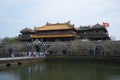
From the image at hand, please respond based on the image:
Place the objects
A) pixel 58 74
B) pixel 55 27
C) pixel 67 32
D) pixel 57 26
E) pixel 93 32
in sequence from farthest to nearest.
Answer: pixel 57 26, pixel 55 27, pixel 67 32, pixel 93 32, pixel 58 74

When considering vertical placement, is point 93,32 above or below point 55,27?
below

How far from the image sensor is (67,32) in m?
61.0

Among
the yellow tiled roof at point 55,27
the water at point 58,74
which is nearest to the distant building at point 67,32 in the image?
the yellow tiled roof at point 55,27

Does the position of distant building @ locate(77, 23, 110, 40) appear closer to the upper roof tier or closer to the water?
the upper roof tier

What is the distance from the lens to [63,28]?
61094 millimetres

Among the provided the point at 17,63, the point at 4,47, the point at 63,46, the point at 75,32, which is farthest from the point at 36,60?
the point at 75,32

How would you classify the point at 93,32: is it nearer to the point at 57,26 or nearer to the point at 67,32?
the point at 67,32

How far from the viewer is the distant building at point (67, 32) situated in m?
59.4

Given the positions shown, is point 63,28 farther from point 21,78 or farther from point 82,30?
point 21,78

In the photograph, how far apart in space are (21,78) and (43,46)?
32691mm

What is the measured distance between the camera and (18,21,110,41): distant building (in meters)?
59.4

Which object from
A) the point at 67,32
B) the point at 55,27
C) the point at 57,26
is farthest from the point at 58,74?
the point at 57,26

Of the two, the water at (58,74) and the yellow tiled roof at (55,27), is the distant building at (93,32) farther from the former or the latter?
the water at (58,74)

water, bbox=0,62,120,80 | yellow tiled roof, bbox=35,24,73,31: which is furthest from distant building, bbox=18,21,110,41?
water, bbox=0,62,120,80
